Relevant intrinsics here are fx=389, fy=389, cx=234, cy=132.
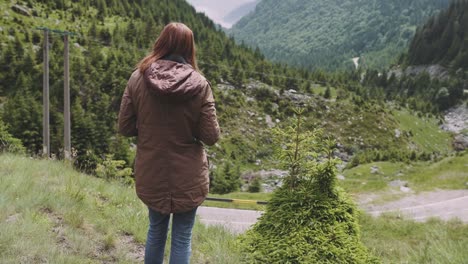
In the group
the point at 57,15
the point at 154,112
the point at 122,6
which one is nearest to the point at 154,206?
the point at 154,112

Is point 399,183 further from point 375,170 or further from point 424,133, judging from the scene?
point 424,133

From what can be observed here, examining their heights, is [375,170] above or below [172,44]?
below

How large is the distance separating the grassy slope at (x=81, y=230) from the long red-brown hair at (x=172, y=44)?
2263 millimetres

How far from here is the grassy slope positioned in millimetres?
4191

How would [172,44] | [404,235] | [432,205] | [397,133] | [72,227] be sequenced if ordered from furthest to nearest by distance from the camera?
[397,133]
[432,205]
[404,235]
[72,227]
[172,44]

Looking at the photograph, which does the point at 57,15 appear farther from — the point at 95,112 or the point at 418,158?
the point at 418,158

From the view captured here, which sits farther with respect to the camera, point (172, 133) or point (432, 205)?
point (432, 205)

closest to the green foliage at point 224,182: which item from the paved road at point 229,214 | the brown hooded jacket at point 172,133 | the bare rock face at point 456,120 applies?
the paved road at point 229,214

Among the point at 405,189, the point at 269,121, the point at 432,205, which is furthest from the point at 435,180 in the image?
the point at 269,121

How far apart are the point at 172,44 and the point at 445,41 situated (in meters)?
147

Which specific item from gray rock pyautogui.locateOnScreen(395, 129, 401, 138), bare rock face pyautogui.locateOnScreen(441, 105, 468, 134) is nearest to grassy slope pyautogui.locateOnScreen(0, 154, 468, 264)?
gray rock pyautogui.locateOnScreen(395, 129, 401, 138)

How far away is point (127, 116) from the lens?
340 cm

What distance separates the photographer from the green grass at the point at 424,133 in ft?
215

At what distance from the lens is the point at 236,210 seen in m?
18.2
